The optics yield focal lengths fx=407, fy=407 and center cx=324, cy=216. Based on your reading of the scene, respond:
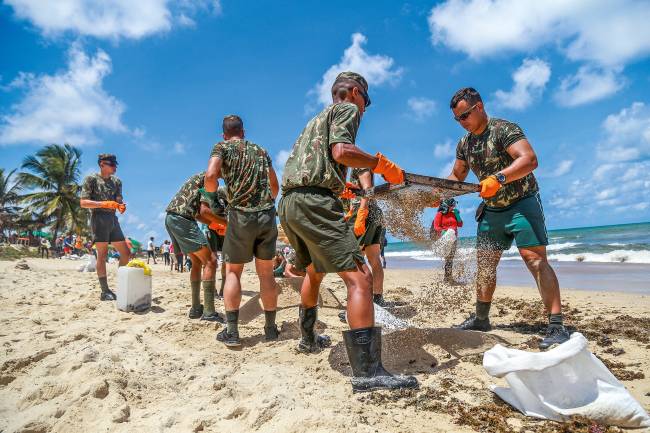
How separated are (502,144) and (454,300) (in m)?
1.72

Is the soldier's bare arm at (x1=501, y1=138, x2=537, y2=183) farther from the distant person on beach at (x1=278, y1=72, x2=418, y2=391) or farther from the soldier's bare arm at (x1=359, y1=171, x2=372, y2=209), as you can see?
the soldier's bare arm at (x1=359, y1=171, x2=372, y2=209)

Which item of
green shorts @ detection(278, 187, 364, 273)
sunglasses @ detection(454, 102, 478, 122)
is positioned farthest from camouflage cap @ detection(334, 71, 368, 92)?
sunglasses @ detection(454, 102, 478, 122)

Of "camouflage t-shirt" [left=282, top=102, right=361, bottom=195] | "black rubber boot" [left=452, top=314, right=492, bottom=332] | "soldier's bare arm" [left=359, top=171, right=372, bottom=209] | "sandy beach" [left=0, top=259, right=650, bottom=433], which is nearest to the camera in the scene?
"sandy beach" [left=0, top=259, right=650, bottom=433]

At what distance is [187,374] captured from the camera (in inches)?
96.3

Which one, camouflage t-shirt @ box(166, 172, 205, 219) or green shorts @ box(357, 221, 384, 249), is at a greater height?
camouflage t-shirt @ box(166, 172, 205, 219)

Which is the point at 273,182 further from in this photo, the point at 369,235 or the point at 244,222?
the point at 369,235

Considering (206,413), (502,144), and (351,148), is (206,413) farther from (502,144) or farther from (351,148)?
(502,144)

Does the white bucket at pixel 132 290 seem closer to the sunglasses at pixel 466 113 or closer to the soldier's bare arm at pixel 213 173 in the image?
the soldier's bare arm at pixel 213 173

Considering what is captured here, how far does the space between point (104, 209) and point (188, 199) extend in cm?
154

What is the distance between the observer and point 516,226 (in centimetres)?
320

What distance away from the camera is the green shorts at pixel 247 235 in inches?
135

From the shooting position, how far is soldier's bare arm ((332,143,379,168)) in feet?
7.72

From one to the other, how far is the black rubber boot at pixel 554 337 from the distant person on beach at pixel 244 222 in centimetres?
206

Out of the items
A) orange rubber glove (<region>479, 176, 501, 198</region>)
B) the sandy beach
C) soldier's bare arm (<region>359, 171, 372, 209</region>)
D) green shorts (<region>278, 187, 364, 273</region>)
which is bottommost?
the sandy beach
